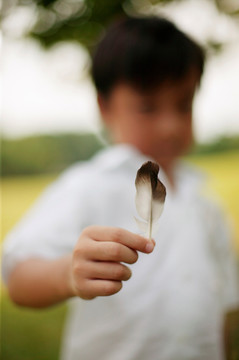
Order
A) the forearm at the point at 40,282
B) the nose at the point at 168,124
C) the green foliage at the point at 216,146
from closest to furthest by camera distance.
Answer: the forearm at the point at 40,282, the nose at the point at 168,124, the green foliage at the point at 216,146

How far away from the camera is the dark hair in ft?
3.12

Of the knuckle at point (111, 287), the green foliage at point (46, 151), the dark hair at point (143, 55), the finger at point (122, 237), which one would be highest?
the green foliage at point (46, 151)

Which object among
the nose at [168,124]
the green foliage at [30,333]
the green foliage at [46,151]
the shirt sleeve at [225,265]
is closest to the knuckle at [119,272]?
the nose at [168,124]

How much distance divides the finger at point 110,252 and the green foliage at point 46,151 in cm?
503

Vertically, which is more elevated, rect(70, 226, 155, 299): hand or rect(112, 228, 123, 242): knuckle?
rect(112, 228, 123, 242): knuckle

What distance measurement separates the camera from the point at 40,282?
2.35 feet

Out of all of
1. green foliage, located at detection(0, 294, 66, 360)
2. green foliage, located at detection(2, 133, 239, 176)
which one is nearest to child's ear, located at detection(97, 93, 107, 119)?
green foliage, located at detection(0, 294, 66, 360)

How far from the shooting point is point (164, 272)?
949 mm

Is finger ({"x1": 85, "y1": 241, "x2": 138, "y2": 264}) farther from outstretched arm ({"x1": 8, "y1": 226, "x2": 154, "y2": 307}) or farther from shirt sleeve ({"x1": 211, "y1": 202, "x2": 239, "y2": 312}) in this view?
shirt sleeve ({"x1": 211, "y1": 202, "x2": 239, "y2": 312})

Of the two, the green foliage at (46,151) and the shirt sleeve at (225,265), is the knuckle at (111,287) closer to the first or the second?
the shirt sleeve at (225,265)

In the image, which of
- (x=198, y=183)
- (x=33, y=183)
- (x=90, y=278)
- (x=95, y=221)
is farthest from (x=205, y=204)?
(x=33, y=183)

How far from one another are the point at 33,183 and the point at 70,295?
6012 millimetres

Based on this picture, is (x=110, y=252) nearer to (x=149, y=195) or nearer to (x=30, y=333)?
(x=149, y=195)

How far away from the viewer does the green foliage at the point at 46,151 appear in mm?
5742
